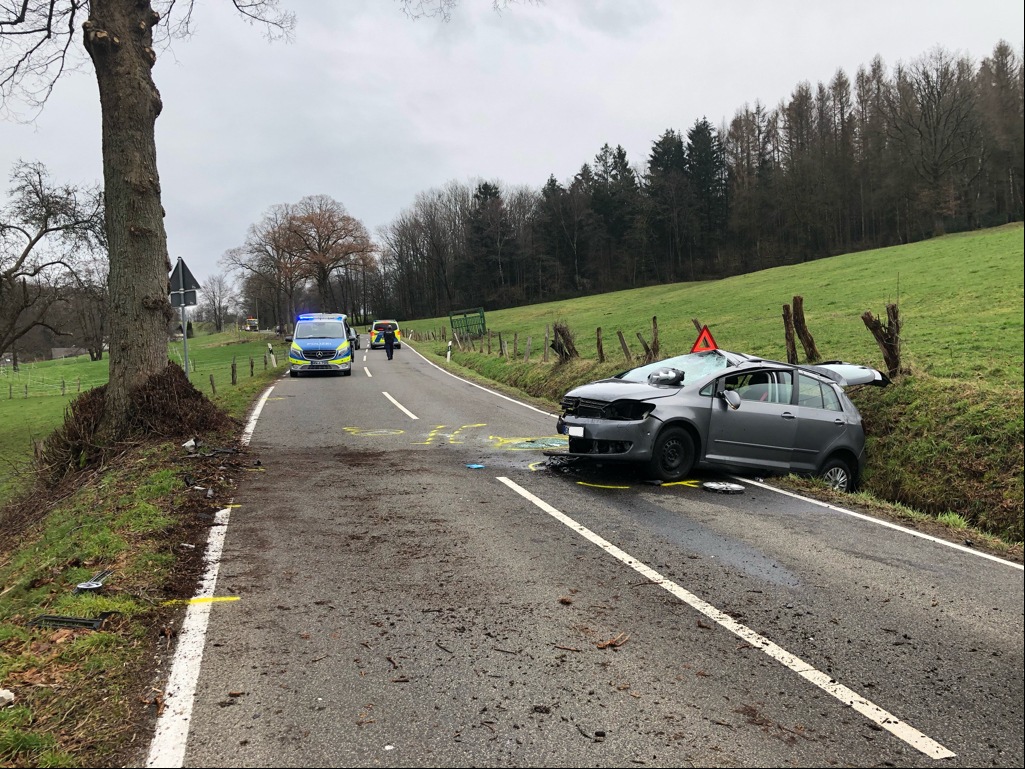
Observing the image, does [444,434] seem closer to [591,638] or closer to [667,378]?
[667,378]

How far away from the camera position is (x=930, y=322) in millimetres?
16125

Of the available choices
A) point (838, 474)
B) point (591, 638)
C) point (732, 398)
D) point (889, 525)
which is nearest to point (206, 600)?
point (591, 638)

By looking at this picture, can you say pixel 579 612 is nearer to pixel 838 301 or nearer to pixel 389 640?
pixel 389 640

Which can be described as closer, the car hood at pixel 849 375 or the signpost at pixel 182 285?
the car hood at pixel 849 375

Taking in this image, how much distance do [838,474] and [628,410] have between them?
3214 millimetres

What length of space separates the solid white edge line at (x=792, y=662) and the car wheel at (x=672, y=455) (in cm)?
215

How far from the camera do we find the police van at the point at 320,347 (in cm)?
2366

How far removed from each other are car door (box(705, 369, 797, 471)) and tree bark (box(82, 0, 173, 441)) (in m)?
7.66

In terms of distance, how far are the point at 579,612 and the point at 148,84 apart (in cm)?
941

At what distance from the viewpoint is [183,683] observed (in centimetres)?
333

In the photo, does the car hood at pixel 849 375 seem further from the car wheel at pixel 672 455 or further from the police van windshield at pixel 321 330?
the police van windshield at pixel 321 330

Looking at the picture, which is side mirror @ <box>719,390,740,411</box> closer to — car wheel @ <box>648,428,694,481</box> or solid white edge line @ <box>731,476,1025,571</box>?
car wheel @ <box>648,428,694,481</box>

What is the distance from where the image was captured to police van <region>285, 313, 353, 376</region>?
77.6 feet

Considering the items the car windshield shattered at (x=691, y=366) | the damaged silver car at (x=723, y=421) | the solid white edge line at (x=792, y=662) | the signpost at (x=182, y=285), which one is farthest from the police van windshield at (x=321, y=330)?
the solid white edge line at (x=792, y=662)
